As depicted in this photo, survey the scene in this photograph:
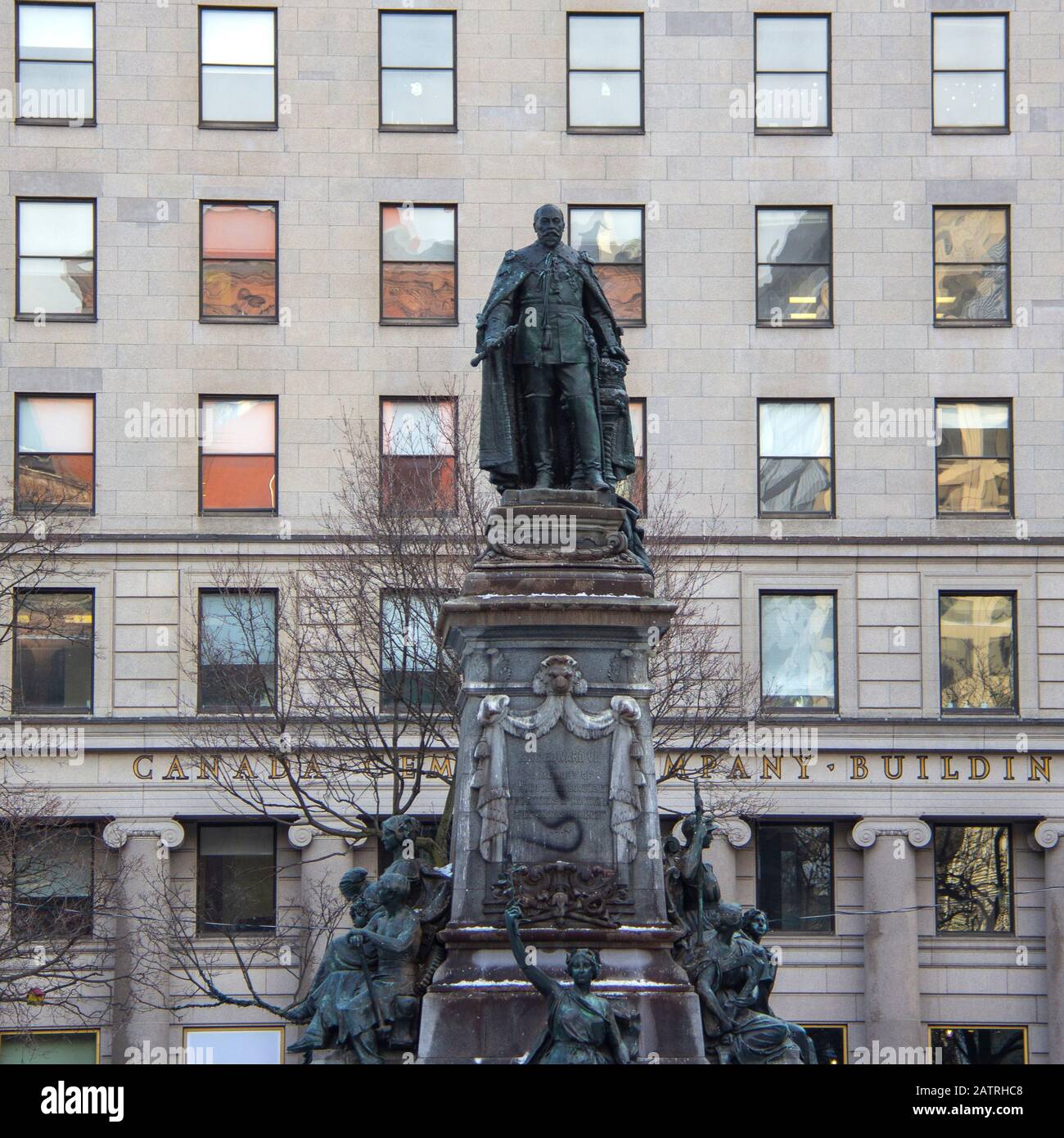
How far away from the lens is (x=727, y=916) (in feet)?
63.0

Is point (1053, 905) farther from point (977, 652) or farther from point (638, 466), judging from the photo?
point (638, 466)

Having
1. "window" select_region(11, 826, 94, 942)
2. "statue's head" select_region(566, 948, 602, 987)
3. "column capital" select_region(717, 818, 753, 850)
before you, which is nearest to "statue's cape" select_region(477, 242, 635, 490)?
"statue's head" select_region(566, 948, 602, 987)

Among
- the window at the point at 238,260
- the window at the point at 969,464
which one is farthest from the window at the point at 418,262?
the window at the point at 969,464

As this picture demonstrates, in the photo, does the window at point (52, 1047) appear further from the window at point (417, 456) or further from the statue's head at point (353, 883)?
the statue's head at point (353, 883)

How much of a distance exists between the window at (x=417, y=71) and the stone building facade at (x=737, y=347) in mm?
74

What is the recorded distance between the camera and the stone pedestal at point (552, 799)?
18.0 m

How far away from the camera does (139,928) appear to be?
38.6 meters

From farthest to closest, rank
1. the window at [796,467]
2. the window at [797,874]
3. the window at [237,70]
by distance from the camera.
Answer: the window at [237,70], the window at [796,467], the window at [797,874]

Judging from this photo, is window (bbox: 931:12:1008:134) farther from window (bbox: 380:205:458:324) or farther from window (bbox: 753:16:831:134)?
window (bbox: 380:205:458:324)

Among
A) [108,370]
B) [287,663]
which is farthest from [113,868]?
[108,370]

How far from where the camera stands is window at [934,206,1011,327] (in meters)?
43.0

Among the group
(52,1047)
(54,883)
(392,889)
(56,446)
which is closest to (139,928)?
(54,883)
